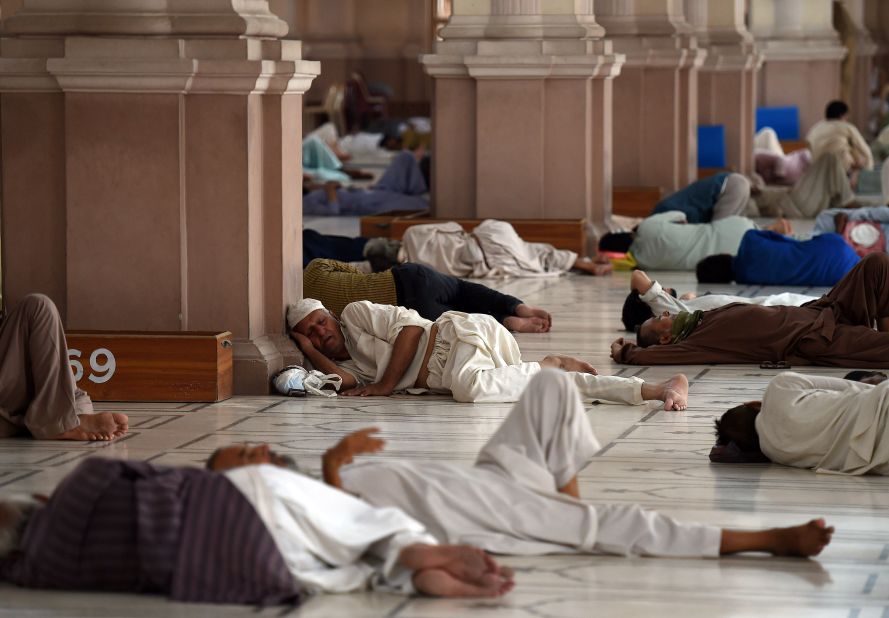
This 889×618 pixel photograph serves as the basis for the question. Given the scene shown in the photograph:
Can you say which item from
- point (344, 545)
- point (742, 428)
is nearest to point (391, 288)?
point (742, 428)

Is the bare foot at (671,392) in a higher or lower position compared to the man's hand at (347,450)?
lower

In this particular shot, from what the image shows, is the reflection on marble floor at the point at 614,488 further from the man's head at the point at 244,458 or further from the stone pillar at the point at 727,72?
A: the stone pillar at the point at 727,72

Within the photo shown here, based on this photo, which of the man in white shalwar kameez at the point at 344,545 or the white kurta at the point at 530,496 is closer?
the man in white shalwar kameez at the point at 344,545

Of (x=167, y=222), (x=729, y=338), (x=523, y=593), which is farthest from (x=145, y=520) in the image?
(x=729, y=338)

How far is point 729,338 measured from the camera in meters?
7.97

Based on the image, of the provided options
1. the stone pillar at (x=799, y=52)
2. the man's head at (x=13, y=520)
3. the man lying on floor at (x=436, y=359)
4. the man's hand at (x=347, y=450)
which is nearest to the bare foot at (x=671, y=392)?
the man lying on floor at (x=436, y=359)

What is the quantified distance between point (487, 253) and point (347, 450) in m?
6.96

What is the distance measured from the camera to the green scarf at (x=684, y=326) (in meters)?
8.05

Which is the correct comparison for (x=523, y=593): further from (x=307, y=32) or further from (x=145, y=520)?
(x=307, y=32)

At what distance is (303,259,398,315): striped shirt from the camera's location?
8.08 meters

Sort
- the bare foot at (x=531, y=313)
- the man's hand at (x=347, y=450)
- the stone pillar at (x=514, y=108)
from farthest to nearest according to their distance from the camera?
1. the stone pillar at (x=514, y=108)
2. the bare foot at (x=531, y=313)
3. the man's hand at (x=347, y=450)

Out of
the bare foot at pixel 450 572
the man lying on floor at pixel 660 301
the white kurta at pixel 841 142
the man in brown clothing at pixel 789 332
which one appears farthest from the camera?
the white kurta at pixel 841 142

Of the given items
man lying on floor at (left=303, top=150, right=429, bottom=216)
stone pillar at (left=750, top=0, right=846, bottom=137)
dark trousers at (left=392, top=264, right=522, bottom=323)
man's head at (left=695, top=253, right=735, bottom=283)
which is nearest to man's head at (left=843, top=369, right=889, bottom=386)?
dark trousers at (left=392, top=264, right=522, bottom=323)

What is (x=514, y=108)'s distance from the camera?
40.2ft
